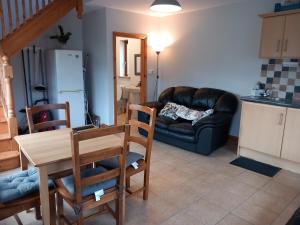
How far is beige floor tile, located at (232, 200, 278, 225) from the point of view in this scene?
2.24 m

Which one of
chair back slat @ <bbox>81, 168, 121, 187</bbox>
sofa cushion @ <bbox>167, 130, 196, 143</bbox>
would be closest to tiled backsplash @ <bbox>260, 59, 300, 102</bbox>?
sofa cushion @ <bbox>167, 130, 196, 143</bbox>

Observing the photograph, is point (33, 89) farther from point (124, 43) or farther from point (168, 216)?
point (168, 216)

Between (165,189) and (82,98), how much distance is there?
9.75 feet

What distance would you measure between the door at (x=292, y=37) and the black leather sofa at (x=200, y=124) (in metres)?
1.17

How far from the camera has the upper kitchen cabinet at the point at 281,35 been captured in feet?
10.5

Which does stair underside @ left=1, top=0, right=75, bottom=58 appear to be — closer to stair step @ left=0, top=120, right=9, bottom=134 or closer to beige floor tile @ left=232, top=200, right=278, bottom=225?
stair step @ left=0, top=120, right=9, bottom=134

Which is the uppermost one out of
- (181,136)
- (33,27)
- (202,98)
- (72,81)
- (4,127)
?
(33,27)

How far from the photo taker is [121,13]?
4789 millimetres

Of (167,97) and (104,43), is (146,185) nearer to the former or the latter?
(167,97)

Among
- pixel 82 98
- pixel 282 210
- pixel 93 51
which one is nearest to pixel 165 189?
pixel 282 210

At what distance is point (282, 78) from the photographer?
3.71m

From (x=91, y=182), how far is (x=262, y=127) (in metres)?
2.69

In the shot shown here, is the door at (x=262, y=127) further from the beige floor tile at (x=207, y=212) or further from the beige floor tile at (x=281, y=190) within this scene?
the beige floor tile at (x=207, y=212)

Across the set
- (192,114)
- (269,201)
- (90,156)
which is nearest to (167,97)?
(192,114)
